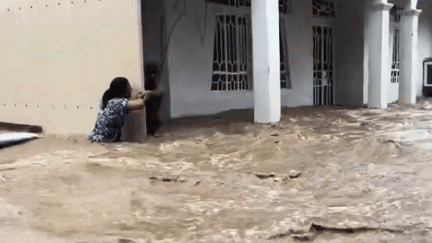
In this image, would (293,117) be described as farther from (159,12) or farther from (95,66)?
(95,66)

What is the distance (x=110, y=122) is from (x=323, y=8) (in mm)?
7839

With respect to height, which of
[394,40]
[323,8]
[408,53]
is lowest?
[408,53]

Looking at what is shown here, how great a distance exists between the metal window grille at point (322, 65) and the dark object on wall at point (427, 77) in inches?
202

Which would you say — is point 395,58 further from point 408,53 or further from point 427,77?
point 427,77

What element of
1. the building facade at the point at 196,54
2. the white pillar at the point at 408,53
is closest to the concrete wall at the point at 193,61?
the building facade at the point at 196,54

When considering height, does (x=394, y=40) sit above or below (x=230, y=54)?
above

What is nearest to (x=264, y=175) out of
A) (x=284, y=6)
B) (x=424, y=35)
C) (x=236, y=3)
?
(x=236, y=3)

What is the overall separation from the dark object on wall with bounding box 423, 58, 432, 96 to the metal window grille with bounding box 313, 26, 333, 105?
16.8 ft

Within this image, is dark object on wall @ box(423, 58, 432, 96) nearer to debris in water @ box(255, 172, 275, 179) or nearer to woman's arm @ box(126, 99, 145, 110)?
woman's arm @ box(126, 99, 145, 110)

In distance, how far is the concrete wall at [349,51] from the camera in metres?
11.1

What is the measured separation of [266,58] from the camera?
6.58m

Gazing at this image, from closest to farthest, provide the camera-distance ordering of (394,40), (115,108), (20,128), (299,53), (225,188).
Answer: (225,188)
(115,108)
(20,128)
(299,53)
(394,40)

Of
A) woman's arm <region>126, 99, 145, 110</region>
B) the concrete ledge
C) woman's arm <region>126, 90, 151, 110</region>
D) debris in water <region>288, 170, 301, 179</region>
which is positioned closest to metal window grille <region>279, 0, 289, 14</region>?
woman's arm <region>126, 90, 151, 110</region>

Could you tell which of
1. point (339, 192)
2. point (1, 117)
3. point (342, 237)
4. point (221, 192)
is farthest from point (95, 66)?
point (342, 237)
